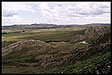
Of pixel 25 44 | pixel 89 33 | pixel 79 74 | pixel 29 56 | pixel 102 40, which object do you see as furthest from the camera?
pixel 89 33

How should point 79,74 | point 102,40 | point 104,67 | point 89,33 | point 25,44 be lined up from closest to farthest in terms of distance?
point 104,67 < point 79,74 < point 102,40 < point 25,44 < point 89,33

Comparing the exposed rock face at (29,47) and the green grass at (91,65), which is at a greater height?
the green grass at (91,65)

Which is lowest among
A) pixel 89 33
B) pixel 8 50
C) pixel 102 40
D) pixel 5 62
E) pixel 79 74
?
pixel 89 33

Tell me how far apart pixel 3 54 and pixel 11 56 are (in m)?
4.44

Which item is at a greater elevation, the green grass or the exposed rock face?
the green grass

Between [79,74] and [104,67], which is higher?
[104,67]

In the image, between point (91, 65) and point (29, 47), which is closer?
point (91, 65)

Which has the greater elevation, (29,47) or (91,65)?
(91,65)

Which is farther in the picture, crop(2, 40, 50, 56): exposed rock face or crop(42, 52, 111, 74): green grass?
crop(2, 40, 50, 56): exposed rock face

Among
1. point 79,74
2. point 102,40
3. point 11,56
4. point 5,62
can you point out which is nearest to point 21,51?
point 11,56

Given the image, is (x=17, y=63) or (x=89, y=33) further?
(x=89, y=33)

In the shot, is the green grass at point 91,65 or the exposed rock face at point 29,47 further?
the exposed rock face at point 29,47

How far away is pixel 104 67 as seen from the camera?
609 inches

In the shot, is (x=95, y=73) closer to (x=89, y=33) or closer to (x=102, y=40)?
(x=102, y=40)
